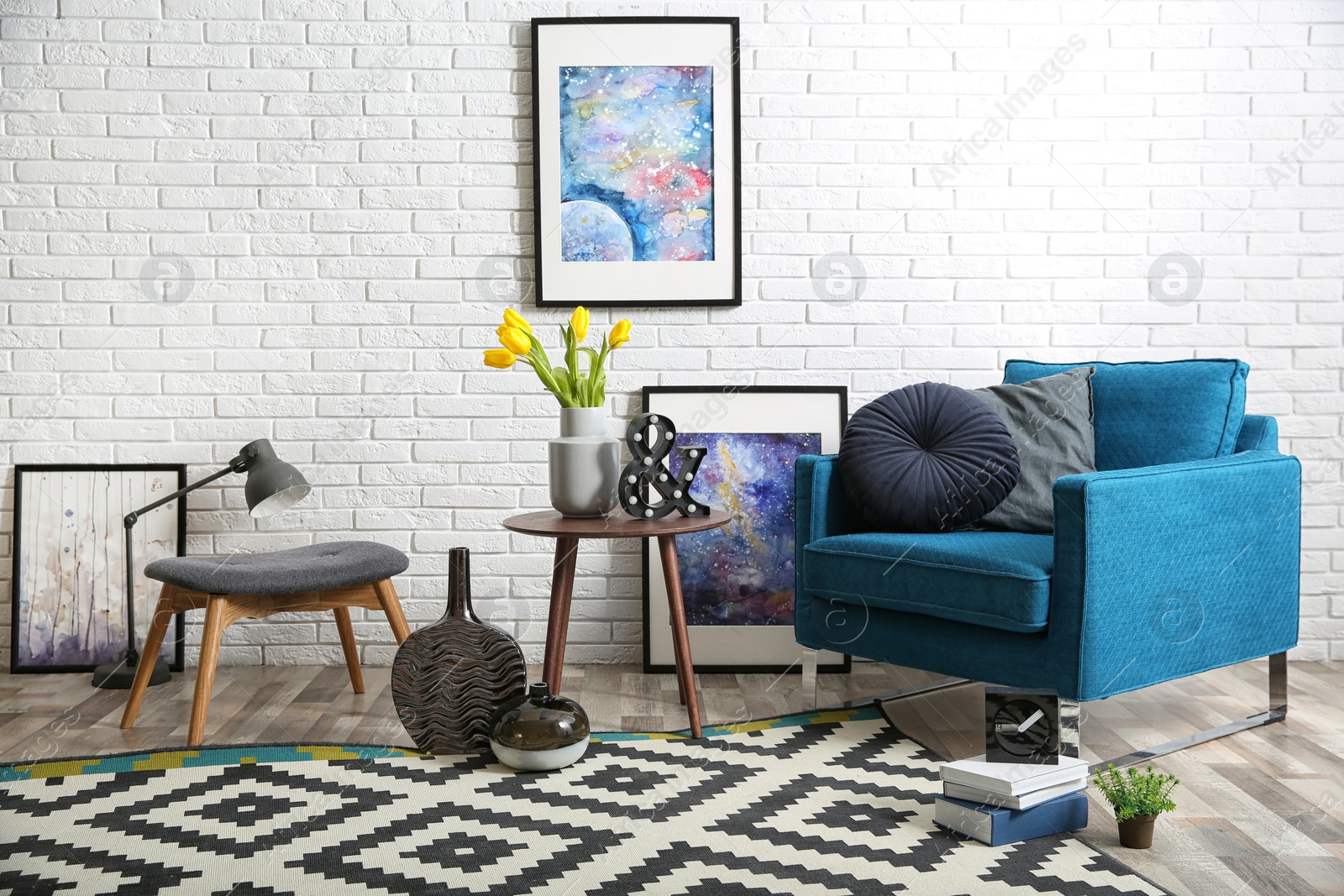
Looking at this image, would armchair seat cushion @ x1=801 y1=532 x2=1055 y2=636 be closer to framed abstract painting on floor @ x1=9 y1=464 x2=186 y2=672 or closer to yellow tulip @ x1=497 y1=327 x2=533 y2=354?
yellow tulip @ x1=497 y1=327 x2=533 y2=354

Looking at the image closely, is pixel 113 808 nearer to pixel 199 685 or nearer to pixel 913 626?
pixel 199 685

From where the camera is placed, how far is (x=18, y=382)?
3.18 m

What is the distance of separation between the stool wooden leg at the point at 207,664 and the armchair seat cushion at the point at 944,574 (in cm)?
142

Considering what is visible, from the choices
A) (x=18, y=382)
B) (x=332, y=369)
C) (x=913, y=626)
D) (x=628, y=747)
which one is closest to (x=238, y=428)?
(x=332, y=369)

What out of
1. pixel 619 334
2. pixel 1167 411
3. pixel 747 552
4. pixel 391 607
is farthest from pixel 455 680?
pixel 1167 411

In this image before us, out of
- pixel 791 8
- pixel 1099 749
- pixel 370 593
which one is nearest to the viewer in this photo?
pixel 1099 749

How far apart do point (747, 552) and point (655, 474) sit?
0.72 m

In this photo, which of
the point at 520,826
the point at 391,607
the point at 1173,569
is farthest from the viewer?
the point at 391,607

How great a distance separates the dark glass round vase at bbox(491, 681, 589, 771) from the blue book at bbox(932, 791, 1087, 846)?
776mm

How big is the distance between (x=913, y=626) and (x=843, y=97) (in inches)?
65.4

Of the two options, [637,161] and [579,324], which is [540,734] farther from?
[637,161]

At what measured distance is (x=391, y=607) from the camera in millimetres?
2785

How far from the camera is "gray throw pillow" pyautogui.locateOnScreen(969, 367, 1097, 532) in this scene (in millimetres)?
2641

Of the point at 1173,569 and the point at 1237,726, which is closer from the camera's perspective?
the point at 1173,569
